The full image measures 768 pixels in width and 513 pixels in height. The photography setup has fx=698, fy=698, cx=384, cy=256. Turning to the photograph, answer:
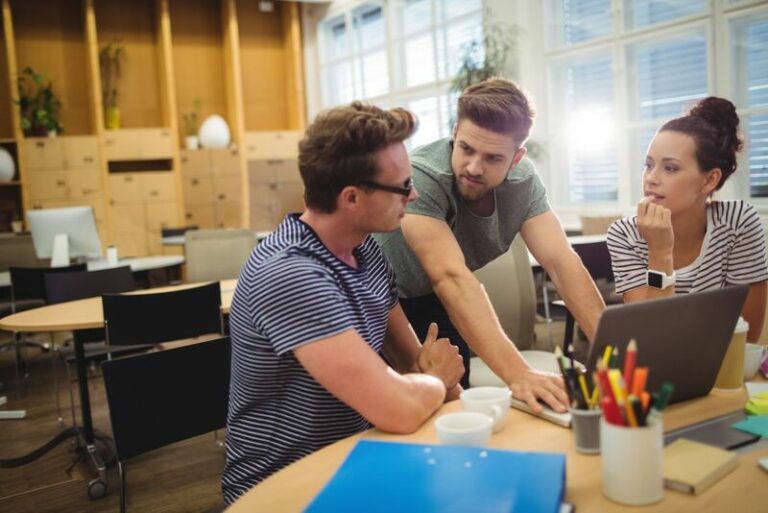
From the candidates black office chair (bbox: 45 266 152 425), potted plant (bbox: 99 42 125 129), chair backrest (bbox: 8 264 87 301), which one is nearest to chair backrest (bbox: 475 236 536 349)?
black office chair (bbox: 45 266 152 425)

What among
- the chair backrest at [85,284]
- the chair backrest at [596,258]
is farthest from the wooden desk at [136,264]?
the chair backrest at [596,258]

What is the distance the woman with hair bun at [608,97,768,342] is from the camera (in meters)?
1.87

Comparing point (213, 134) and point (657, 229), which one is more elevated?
point (213, 134)

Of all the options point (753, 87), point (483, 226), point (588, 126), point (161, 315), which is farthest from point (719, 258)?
point (588, 126)

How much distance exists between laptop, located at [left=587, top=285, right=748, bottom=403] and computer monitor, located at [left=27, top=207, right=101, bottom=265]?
15.6ft

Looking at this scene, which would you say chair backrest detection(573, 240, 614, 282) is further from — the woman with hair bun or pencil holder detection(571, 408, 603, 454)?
pencil holder detection(571, 408, 603, 454)

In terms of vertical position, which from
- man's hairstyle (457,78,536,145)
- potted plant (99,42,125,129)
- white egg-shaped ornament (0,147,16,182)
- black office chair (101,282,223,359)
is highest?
potted plant (99,42,125,129)

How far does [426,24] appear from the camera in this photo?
27.3 ft

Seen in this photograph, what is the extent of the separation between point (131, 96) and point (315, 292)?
925 centimetres

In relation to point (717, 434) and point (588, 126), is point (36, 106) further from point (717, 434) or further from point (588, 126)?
point (717, 434)

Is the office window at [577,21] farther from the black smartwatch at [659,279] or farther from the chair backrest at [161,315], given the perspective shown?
the black smartwatch at [659,279]

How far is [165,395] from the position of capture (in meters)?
1.80

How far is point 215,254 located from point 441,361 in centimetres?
341

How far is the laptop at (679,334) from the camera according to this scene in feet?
3.68
